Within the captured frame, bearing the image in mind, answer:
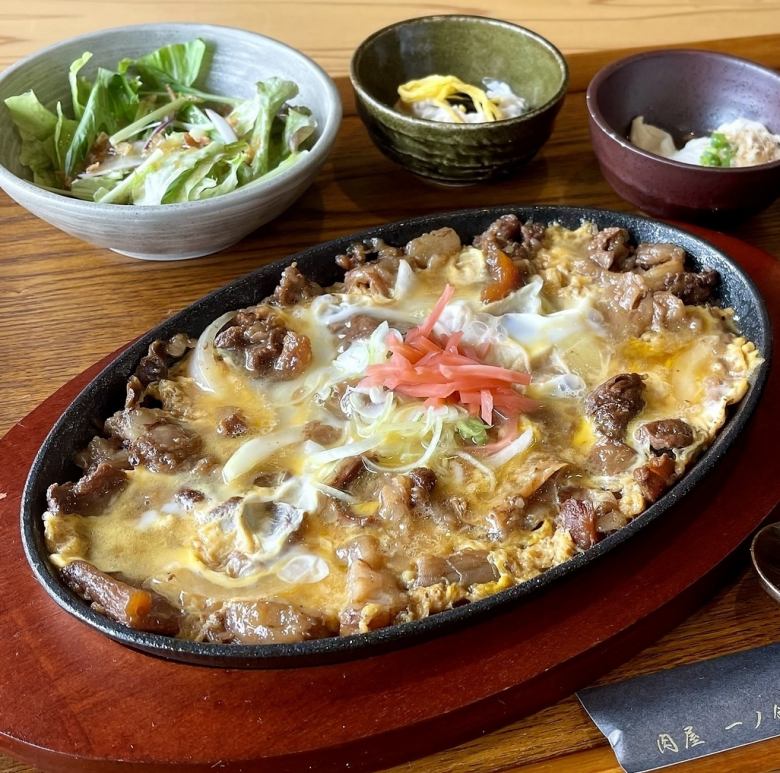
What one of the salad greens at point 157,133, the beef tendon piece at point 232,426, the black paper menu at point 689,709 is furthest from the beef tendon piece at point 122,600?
the salad greens at point 157,133

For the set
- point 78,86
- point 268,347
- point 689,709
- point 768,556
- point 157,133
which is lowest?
point 689,709

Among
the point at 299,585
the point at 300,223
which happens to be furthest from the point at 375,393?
the point at 300,223

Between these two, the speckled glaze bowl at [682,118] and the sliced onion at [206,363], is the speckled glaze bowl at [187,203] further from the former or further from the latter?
the speckled glaze bowl at [682,118]

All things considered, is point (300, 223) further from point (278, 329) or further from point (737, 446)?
point (737, 446)

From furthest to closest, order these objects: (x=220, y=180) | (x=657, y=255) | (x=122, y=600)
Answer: (x=220, y=180) < (x=657, y=255) < (x=122, y=600)

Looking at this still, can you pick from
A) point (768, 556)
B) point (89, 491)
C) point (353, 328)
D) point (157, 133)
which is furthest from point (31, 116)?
point (768, 556)

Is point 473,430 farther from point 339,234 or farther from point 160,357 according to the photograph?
point 339,234

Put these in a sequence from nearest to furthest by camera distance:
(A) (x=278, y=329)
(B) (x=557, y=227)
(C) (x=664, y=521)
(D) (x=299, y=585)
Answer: (D) (x=299, y=585)
(C) (x=664, y=521)
(A) (x=278, y=329)
(B) (x=557, y=227)

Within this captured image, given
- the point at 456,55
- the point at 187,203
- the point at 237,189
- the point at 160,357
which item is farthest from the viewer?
the point at 456,55
